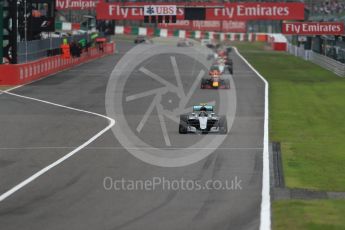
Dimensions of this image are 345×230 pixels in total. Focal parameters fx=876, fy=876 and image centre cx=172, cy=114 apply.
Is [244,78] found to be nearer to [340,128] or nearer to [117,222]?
[340,128]

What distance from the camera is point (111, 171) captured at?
765 inches

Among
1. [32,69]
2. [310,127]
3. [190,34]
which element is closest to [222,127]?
[310,127]

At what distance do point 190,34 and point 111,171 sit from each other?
431 ft

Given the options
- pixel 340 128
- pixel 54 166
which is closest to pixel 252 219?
pixel 54 166

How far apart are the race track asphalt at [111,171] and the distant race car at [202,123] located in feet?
1.06

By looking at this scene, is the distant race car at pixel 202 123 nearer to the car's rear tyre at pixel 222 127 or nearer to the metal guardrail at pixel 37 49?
the car's rear tyre at pixel 222 127

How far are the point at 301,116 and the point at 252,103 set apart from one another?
4598 mm

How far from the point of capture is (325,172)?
19781 mm

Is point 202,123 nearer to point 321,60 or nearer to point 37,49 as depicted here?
point 37,49

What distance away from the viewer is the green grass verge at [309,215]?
13.9 m

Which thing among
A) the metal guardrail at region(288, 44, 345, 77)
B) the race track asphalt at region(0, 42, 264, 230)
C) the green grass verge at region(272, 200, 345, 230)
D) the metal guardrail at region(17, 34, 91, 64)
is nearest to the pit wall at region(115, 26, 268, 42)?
the metal guardrail at region(288, 44, 345, 77)

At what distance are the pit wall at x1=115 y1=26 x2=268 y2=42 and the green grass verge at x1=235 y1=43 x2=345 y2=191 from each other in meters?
89.0

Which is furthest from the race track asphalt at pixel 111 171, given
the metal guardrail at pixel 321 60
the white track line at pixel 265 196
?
the metal guardrail at pixel 321 60

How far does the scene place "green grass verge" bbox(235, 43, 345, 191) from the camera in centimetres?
1936
